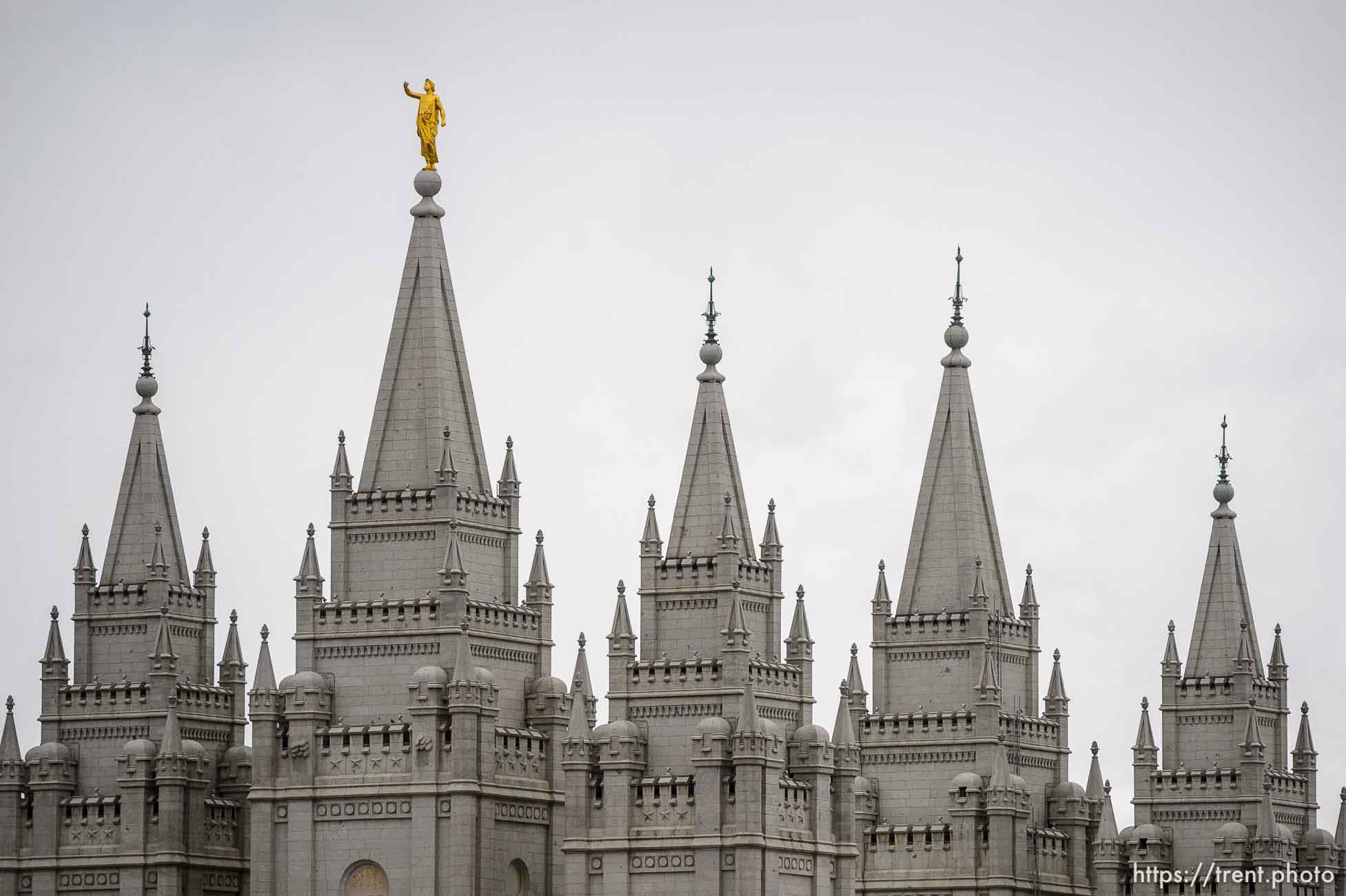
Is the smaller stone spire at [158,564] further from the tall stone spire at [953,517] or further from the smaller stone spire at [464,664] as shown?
the tall stone spire at [953,517]

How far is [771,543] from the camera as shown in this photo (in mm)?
142500

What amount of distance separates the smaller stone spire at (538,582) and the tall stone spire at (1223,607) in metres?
25.9

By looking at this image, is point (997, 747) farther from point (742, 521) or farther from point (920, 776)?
point (742, 521)

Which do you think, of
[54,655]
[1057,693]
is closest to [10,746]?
[54,655]

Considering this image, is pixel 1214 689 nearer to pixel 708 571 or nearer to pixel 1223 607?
pixel 1223 607

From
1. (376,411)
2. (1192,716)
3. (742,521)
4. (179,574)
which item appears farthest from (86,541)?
(1192,716)

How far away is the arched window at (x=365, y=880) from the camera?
458 ft

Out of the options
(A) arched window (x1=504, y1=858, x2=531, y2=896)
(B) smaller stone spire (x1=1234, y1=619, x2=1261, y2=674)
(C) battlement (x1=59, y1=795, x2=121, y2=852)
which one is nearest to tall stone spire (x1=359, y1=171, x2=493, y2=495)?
(A) arched window (x1=504, y1=858, x2=531, y2=896)

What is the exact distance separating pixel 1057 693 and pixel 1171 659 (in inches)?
178

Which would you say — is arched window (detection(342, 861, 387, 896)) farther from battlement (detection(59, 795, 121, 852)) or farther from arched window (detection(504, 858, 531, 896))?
battlement (detection(59, 795, 121, 852))

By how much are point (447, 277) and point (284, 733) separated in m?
17.8

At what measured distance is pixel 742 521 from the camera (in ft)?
467

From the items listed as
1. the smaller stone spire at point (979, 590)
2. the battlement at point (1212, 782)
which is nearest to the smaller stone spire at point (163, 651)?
the smaller stone spire at point (979, 590)
